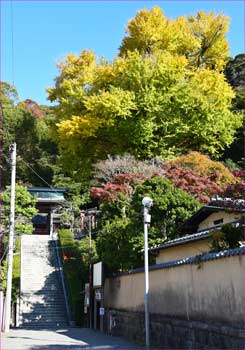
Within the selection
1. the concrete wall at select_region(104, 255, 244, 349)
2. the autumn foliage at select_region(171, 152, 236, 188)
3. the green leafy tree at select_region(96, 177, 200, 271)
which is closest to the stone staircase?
the green leafy tree at select_region(96, 177, 200, 271)

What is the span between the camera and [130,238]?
1791 cm

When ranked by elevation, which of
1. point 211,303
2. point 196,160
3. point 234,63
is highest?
point 234,63

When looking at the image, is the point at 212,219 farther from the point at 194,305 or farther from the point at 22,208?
the point at 22,208

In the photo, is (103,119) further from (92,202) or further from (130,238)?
(130,238)

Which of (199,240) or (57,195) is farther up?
(57,195)

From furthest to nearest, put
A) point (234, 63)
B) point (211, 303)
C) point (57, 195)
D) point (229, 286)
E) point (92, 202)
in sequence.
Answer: point (234, 63)
point (57, 195)
point (92, 202)
point (211, 303)
point (229, 286)

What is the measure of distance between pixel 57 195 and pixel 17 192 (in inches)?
369

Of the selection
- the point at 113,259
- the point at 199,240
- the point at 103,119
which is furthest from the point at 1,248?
the point at 199,240

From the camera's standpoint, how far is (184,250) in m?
16.9

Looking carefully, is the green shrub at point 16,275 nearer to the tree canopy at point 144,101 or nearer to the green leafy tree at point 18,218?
the green leafy tree at point 18,218

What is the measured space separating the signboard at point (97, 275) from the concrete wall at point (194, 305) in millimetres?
4103

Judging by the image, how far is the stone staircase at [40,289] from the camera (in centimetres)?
2477

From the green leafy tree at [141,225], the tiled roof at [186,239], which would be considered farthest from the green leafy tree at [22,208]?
the tiled roof at [186,239]

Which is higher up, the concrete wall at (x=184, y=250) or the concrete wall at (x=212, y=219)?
the concrete wall at (x=212, y=219)
